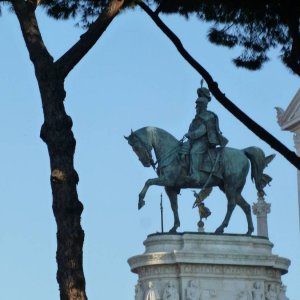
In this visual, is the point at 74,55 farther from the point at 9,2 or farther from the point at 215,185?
the point at 215,185

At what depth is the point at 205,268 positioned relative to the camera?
32.6 meters

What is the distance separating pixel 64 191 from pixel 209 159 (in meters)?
17.0

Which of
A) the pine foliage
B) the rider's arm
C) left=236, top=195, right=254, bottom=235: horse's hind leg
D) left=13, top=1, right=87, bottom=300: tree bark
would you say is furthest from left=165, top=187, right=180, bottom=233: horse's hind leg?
left=13, top=1, right=87, bottom=300: tree bark

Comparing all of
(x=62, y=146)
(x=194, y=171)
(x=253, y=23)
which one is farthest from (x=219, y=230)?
(x=62, y=146)

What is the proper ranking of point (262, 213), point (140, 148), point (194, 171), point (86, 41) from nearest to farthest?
point (86, 41) < point (140, 148) < point (194, 171) < point (262, 213)

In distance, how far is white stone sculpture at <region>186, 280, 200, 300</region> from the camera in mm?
32031

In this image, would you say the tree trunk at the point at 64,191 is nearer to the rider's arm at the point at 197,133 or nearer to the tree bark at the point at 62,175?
the tree bark at the point at 62,175

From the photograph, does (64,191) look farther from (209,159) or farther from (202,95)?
(202,95)

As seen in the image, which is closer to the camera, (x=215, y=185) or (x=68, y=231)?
(x=68, y=231)

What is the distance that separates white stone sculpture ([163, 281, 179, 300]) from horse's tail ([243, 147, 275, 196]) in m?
2.99

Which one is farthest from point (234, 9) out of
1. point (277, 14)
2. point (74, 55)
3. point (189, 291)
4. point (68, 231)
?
point (189, 291)

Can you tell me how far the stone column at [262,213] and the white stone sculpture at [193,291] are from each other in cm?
620

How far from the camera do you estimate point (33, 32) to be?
A: 17562mm

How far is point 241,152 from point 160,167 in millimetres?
1737
